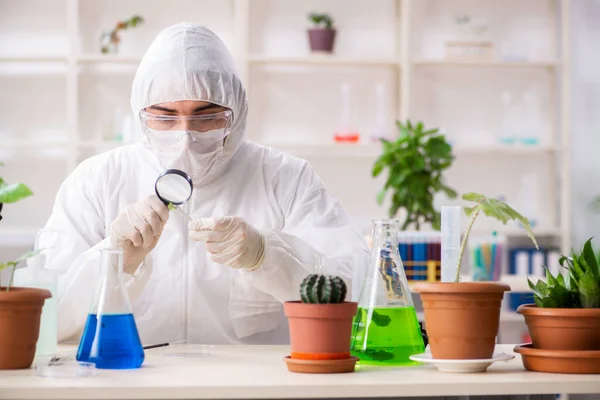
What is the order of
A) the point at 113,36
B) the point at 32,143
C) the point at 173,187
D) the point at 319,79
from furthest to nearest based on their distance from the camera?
the point at 319,79
the point at 113,36
the point at 32,143
the point at 173,187

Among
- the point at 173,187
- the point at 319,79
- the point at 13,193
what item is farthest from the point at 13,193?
the point at 319,79

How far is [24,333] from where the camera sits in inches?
50.8

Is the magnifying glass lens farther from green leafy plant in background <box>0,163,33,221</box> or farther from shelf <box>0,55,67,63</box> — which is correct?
shelf <box>0,55,67,63</box>

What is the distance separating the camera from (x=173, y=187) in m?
1.62

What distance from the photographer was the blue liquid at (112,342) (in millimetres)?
1301

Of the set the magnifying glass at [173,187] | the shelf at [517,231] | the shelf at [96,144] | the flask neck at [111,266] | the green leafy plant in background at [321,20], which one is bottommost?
the flask neck at [111,266]

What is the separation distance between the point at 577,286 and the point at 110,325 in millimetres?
707

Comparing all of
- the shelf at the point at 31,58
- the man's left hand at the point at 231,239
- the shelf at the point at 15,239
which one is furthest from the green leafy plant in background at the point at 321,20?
the man's left hand at the point at 231,239

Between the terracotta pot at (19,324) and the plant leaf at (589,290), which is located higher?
the plant leaf at (589,290)

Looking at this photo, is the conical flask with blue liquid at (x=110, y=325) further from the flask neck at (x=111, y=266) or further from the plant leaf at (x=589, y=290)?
the plant leaf at (x=589, y=290)

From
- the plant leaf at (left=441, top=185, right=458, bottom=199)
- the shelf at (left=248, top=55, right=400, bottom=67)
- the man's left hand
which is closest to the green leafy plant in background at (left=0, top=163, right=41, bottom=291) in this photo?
the man's left hand

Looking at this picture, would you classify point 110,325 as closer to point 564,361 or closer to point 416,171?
point 564,361

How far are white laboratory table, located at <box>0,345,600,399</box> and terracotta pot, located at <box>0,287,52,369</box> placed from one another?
0.03 metres

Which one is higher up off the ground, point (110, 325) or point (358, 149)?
point (358, 149)
